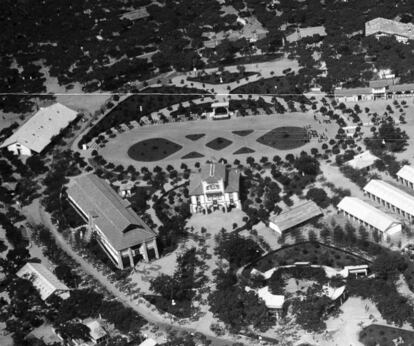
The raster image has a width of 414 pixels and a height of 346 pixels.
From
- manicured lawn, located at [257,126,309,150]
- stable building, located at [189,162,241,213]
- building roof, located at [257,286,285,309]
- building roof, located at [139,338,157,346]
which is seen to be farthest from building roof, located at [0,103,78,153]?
building roof, located at [257,286,285,309]

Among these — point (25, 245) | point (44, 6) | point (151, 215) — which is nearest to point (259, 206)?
point (151, 215)

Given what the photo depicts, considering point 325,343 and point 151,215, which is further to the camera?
point 151,215

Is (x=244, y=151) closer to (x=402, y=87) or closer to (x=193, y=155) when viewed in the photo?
(x=193, y=155)

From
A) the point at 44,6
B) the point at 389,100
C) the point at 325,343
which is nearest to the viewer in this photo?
the point at 325,343

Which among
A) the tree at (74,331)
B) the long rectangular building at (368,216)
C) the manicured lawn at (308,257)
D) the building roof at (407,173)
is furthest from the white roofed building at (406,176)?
the tree at (74,331)

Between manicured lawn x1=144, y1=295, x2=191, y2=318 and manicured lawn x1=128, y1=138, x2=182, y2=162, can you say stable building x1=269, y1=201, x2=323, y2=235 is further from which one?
manicured lawn x1=128, y1=138, x2=182, y2=162

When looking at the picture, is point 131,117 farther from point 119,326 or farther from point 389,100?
point 119,326

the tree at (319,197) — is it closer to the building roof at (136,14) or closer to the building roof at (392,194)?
the building roof at (392,194)

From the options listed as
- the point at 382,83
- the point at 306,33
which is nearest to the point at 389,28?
the point at 306,33
